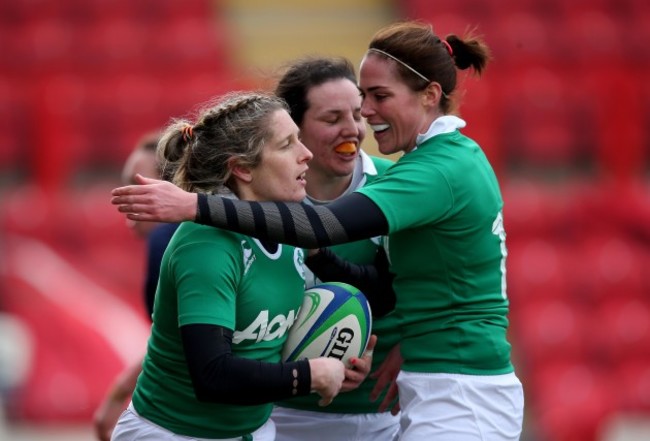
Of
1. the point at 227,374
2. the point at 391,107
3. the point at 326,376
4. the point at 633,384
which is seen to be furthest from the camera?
the point at 633,384

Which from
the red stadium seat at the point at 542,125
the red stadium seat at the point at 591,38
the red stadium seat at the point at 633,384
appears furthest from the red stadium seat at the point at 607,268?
the red stadium seat at the point at 591,38

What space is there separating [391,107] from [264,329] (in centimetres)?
72

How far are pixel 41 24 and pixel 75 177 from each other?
5.81 ft

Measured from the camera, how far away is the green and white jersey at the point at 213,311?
2.87 metres

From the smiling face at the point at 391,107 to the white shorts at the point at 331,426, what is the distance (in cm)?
83

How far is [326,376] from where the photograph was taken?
9.64 ft

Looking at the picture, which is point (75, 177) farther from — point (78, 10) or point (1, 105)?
point (78, 10)

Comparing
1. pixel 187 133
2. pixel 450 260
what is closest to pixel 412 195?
pixel 450 260

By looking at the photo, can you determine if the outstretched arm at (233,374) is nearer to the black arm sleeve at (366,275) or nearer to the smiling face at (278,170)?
the smiling face at (278,170)

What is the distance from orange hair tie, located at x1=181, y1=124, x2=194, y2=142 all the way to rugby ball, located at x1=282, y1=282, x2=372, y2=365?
512 mm

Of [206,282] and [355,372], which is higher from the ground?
[206,282]

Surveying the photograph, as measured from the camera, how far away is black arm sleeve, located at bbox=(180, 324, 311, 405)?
2.83 meters

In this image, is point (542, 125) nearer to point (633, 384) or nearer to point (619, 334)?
point (619, 334)

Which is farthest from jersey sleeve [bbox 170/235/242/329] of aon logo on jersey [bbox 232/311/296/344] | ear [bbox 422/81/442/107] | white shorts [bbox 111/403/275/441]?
ear [bbox 422/81/442/107]
